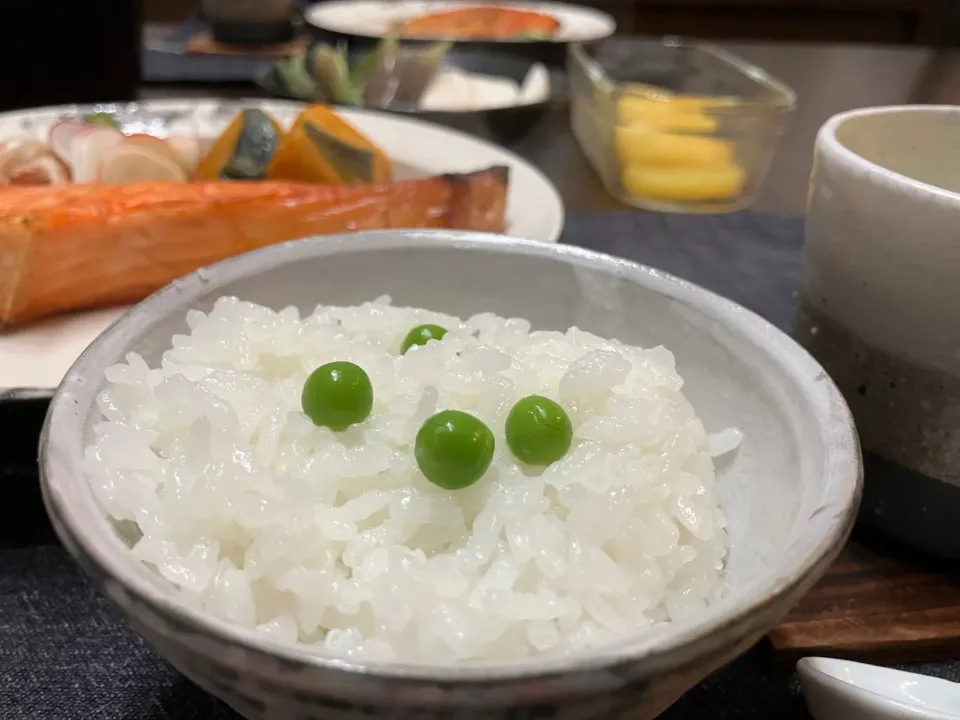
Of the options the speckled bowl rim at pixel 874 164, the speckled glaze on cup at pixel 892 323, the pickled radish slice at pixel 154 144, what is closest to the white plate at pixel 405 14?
the pickled radish slice at pixel 154 144

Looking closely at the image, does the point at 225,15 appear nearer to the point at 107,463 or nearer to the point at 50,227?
the point at 50,227

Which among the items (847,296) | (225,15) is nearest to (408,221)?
(847,296)

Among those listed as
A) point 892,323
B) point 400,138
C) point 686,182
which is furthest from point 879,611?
point 400,138

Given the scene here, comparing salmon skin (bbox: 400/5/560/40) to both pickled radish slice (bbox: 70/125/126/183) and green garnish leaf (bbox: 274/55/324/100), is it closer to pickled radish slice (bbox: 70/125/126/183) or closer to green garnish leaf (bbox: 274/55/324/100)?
green garnish leaf (bbox: 274/55/324/100)

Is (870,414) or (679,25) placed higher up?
(679,25)

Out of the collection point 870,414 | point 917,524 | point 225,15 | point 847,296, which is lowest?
point 917,524

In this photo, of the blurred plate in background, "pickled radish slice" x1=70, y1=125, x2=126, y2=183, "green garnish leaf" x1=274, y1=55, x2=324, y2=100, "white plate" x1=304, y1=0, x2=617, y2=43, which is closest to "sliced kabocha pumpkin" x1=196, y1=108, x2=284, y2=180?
"pickled radish slice" x1=70, y1=125, x2=126, y2=183
